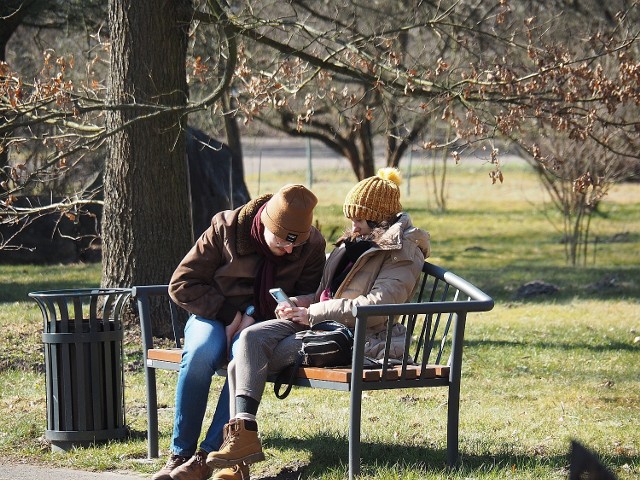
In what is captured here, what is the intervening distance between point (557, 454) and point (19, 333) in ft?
19.4

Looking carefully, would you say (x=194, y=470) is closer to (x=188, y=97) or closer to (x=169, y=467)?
(x=169, y=467)

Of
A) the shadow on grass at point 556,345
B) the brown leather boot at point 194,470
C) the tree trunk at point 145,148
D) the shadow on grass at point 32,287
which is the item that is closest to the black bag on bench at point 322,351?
the brown leather boot at point 194,470

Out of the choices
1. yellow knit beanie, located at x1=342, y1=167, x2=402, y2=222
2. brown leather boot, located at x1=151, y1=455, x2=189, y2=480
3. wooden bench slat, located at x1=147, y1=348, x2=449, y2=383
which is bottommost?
brown leather boot, located at x1=151, y1=455, x2=189, y2=480

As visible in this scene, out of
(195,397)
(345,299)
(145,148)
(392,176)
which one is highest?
(145,148)

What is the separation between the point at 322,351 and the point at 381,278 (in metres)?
0.44

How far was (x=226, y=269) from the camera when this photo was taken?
5.36 m

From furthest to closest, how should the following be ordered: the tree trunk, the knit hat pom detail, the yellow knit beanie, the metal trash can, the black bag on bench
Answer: the tree trunk → the metal trash can → the knit hat pom detail → the yellow knit beanie → the black bag on bench

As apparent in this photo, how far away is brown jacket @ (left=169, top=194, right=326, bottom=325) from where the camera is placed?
5297 mm

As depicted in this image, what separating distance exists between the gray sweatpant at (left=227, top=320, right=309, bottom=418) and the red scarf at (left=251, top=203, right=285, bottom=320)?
238mm

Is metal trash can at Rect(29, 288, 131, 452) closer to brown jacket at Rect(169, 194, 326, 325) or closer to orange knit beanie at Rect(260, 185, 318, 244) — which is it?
brown jacket at Rect(169, 194, 326, 325)

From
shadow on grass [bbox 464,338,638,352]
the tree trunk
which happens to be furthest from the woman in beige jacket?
shadow on grass [bbox 464,338,638,352]

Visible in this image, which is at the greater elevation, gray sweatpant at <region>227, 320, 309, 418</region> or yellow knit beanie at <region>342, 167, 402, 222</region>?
yellow knit beanie at <region>342, 167, 402, 222</region>

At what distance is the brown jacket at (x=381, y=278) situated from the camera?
198 inches

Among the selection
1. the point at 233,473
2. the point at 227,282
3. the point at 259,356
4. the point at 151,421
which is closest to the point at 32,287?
the point at 151,421
